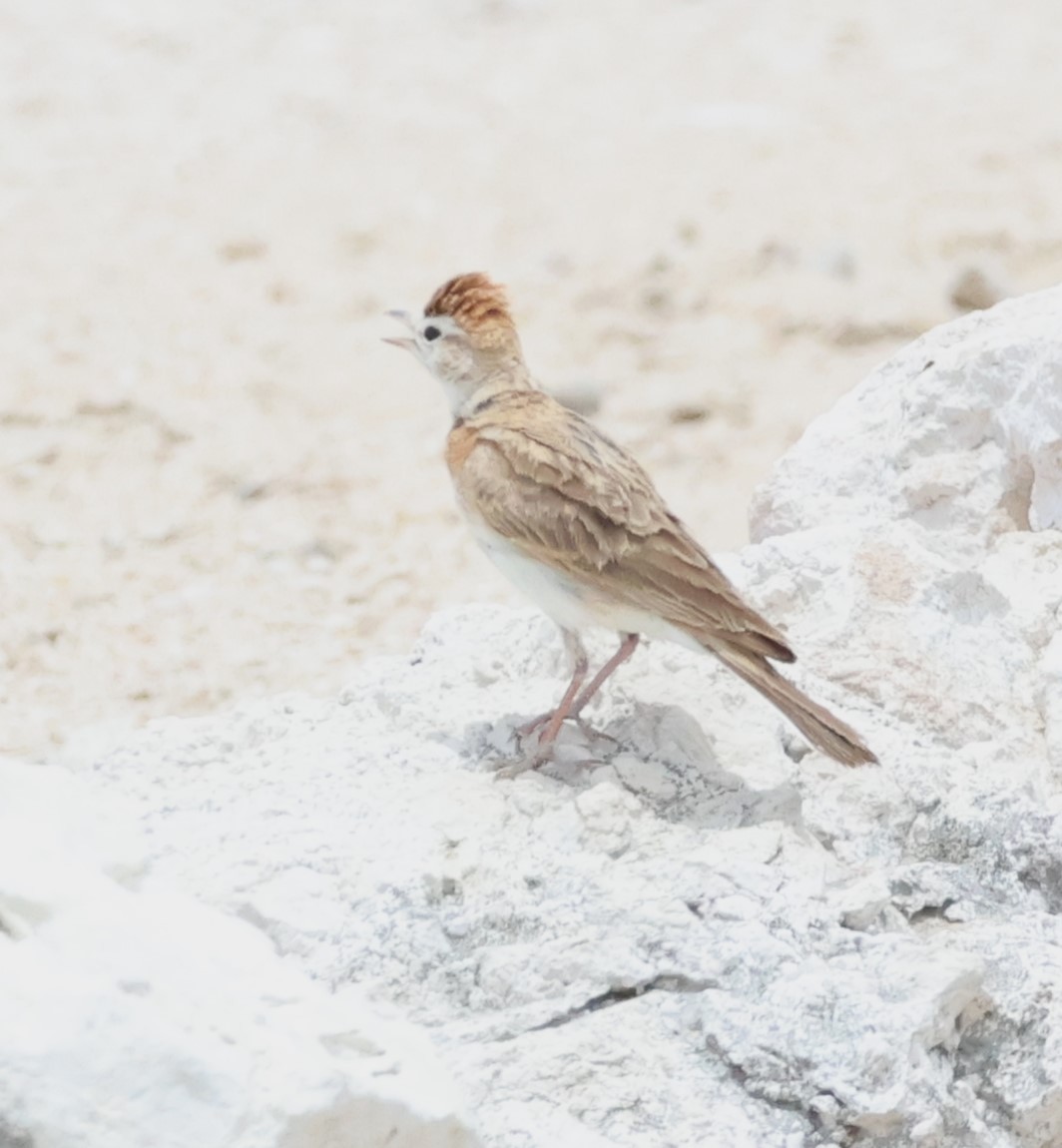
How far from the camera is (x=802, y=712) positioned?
365cm

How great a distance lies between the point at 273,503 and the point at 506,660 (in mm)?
3543

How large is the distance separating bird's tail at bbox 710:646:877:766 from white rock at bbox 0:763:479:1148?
3.42 feet

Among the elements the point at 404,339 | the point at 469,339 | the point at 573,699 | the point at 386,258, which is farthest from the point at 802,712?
the point at 386,258

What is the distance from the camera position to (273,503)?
7.62 metres

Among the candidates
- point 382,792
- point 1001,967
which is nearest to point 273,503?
point 382,792

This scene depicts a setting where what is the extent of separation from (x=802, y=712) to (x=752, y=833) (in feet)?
0.97

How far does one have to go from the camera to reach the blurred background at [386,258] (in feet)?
23.1

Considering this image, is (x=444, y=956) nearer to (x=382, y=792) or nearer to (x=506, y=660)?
(x=382, y=792)

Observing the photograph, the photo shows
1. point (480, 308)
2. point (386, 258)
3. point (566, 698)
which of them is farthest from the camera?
point (386, 258)

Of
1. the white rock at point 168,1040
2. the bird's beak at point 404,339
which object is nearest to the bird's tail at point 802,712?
the white rock at point 168,1040

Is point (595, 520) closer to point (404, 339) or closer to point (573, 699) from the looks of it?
point (573, 699)

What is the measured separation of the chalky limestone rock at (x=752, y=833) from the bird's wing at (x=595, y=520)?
0.75 feet

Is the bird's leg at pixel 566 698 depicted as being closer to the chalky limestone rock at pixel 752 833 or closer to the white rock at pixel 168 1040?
the chalky limestone rock at pixel 752 833

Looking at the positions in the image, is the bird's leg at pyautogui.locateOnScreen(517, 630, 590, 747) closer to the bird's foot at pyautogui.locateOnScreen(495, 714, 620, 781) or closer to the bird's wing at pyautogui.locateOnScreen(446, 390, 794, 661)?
the bird's foot at pyautogui.locateOnScreen(495, 714, 620, 781)
